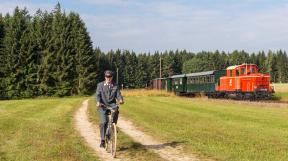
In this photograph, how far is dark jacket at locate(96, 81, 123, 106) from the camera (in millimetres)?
12734

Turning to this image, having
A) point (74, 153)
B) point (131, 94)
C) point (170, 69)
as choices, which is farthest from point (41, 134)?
point (170, 69)

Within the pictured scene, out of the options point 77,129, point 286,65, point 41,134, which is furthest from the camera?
point 286,65

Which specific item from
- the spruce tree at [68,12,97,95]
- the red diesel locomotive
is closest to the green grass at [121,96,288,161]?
the red diesel locomotive

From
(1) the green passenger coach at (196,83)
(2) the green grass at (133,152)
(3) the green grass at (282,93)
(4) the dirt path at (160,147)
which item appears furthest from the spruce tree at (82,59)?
(2) the green grass at (133,152)

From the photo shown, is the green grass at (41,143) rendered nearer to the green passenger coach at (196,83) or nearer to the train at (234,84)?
the train at (234,84)

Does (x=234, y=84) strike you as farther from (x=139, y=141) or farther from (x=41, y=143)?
(x=41, y=143)

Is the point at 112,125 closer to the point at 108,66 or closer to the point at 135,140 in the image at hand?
the point at 135,140

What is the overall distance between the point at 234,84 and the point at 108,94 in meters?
35.3

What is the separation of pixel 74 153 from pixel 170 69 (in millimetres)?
165396

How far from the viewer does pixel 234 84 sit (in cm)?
4666

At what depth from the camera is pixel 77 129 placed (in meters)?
19.3

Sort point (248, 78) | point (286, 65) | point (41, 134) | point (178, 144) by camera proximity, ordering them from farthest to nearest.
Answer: point (286, 65) → point (248, 78) → point (41, 134) → point (178, 144)

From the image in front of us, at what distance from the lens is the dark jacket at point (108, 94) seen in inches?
501

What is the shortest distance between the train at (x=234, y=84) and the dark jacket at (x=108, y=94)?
105 feet
